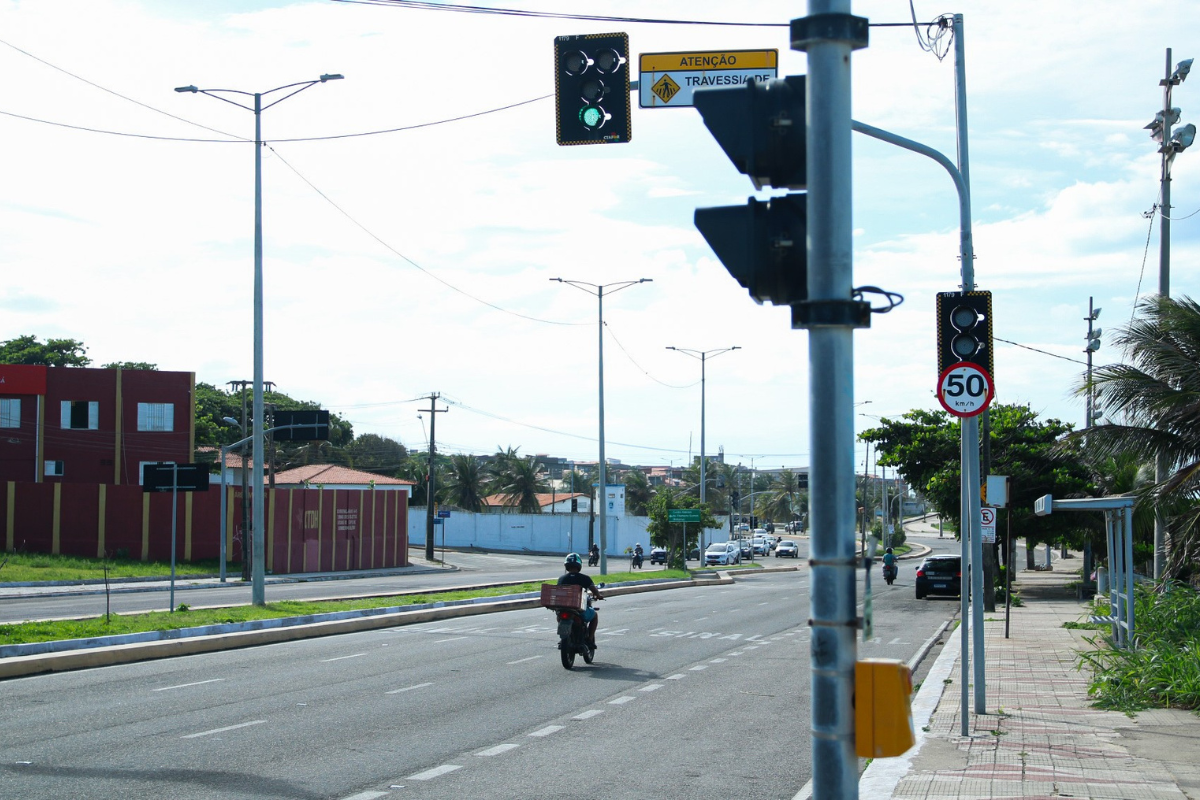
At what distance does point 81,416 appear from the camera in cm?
5534

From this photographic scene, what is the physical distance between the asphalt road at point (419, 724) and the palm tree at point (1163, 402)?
4857 millimetres

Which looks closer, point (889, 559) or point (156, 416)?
point (889, 559)

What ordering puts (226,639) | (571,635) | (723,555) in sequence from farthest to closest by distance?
1. (723,555)
2. (226,639)
3. (571,635)

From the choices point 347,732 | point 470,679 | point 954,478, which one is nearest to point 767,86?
point 347,732

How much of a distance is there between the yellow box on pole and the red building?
5706cm

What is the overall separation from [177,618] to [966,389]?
15432 millimetres

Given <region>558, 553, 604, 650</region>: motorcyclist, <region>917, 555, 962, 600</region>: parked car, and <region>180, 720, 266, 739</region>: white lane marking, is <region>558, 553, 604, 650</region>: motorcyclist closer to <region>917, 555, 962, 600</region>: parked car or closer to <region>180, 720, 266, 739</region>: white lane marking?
<region>180, 720, 266, 739</region>: white lane marking

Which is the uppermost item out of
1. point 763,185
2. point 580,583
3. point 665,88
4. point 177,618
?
point 665,88

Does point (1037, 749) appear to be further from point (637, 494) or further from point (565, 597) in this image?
point (637, 494)

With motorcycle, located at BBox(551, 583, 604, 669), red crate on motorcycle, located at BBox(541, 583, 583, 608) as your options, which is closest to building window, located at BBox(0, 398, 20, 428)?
red crate on motorcycle, located at BBox(541, 583, 583, 608)

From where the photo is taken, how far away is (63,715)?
11070 mm

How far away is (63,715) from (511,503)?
85039 millimetres

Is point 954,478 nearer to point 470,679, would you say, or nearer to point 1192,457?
point 1192,457

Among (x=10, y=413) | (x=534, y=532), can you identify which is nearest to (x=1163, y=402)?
(x=10, y=413)
